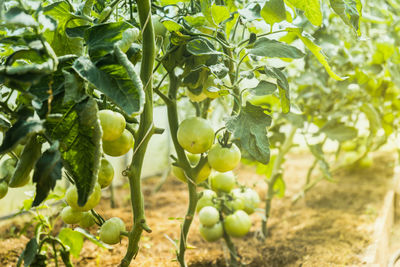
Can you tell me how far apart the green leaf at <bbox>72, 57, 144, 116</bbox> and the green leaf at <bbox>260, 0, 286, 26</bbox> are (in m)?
0.32

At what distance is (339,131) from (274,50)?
965mm

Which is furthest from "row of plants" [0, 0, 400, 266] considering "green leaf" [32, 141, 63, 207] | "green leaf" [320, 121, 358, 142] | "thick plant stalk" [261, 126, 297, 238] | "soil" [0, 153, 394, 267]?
"green leaf" [320, 121, 358, 142]

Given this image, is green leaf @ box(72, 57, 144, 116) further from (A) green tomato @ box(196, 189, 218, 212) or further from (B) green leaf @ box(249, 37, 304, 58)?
(A) green tomato @ box(196, 189, 218, 212)

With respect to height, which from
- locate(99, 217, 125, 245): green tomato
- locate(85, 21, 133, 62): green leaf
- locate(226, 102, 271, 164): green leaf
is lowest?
locate(99, 217, 125, 245): green tomato

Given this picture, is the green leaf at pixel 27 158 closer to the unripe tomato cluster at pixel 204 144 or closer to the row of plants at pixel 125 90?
the row of plants at pixel 125 90

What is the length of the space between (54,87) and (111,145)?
7.4 inches

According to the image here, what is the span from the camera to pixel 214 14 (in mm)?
657

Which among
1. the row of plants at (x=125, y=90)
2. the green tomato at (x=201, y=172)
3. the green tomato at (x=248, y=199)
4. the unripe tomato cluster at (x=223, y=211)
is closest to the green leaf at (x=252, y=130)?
the row of plants at (x=125, y=90)

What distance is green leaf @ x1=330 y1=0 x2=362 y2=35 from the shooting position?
2.06ft

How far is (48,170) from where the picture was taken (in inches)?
17.5

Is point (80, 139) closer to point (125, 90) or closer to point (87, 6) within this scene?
point (125, 90)

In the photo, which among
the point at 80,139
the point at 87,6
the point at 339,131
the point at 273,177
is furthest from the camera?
the point at 273,177

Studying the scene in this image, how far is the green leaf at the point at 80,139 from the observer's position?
47 centimetres

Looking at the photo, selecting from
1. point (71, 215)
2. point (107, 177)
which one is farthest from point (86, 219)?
point (107, 177)
